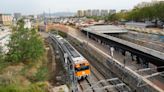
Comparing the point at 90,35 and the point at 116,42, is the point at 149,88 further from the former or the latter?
the point at 90,35

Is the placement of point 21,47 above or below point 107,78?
above

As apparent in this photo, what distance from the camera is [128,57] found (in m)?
32.9

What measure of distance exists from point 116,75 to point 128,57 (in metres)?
7.25

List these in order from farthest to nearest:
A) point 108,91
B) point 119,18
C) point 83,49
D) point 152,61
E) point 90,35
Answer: point 119,18 → point 90,35 → point 83,49 → point 152,61 → point 108,91

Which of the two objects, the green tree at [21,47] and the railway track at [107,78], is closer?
the railway track at [107,78]

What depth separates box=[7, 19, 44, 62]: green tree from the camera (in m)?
31.0

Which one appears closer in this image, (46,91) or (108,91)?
(46,91)

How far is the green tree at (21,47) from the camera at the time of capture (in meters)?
31.0

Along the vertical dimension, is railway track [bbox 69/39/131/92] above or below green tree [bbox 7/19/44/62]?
below

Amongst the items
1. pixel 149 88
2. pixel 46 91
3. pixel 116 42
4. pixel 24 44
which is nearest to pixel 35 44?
pixel 24 44

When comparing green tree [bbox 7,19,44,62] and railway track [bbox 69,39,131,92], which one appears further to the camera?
green tree [bbox 7,19,44,62]

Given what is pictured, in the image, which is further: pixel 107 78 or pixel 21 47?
pixel 21 47

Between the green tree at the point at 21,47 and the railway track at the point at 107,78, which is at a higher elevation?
the green tree at the point at 21,47

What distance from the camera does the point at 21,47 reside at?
32.1 metres
